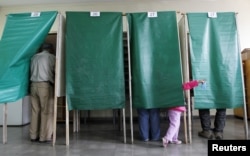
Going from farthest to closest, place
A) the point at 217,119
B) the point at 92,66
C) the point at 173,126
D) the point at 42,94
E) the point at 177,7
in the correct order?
the point at 177,7
the point at 217,119
the point at 42,94
the point at 92,66
the point at 173,126

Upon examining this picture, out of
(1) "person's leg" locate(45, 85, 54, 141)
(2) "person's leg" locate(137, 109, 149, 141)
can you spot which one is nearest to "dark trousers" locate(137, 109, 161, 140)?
(2) "person's leg" locate(137, 109, 149, 141)

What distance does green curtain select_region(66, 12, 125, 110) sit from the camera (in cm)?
316

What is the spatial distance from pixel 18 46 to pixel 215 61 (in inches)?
108

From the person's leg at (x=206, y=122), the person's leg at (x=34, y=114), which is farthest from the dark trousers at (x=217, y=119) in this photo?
the person's leg at (x=34, y=114)

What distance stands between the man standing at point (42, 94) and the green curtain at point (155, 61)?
1.21 m

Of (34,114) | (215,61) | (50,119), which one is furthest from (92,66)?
(215,61)

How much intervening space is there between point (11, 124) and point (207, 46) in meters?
3.89

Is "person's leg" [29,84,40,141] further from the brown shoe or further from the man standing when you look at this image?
the brown shoe

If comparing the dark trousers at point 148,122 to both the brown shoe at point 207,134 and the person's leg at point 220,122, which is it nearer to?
the brown shoe at point 207,134

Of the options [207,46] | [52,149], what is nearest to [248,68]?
[207,46]

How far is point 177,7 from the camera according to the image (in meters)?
5.45

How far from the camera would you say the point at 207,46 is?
3.22 m

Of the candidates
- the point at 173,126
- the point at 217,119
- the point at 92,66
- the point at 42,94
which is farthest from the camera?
the point at 217,119

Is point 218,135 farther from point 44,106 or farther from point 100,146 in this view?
point 44,106
